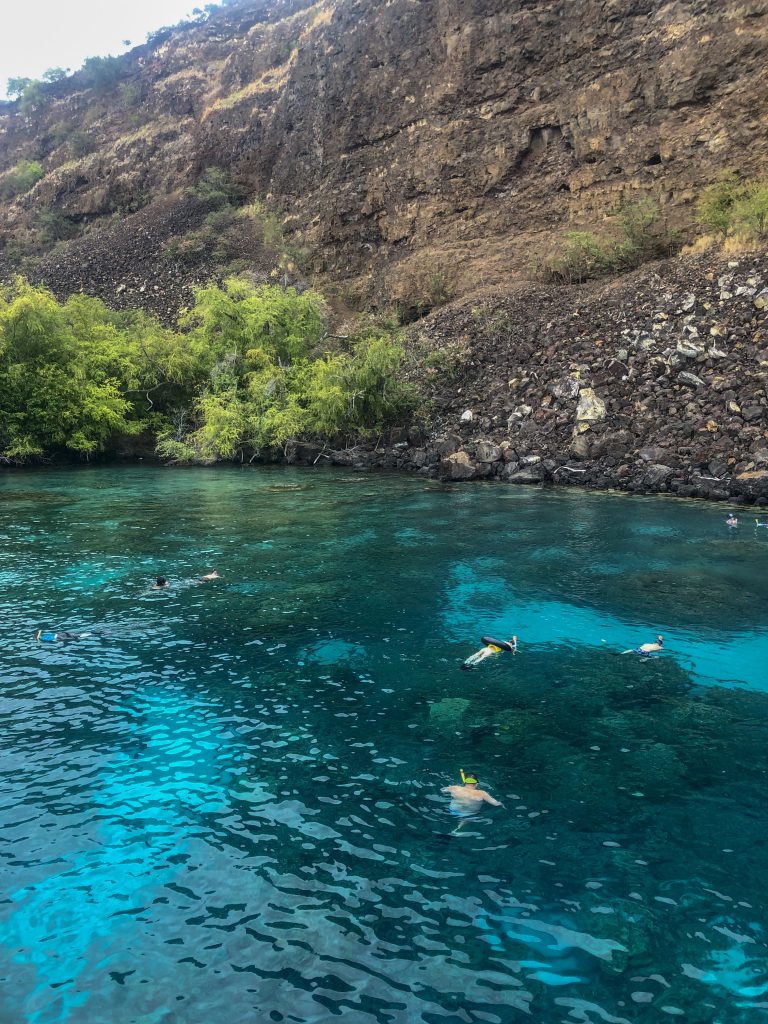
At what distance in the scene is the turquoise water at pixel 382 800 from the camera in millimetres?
3910

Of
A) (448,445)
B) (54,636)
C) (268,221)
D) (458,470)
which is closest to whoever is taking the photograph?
(54,636)

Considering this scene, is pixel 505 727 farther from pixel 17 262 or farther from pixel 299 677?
pixel 17 262

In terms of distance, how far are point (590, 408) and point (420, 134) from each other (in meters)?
33.2

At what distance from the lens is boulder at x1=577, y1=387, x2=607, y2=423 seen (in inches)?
959

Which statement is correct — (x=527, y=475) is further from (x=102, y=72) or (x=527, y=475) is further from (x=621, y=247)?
(x=102, y=72)

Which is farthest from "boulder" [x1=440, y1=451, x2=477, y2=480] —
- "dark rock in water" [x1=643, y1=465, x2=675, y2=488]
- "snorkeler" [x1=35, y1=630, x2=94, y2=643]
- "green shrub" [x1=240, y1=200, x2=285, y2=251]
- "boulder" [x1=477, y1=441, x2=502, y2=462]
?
"green shrub" [x1=240, y1=200, x2=285, y2=251]

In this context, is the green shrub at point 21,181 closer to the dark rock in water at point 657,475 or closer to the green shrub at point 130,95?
the green shrub at point 130,95

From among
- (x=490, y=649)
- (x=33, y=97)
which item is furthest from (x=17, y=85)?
(x=490, y=649)

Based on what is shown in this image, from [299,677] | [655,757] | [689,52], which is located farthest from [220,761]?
[689,52]

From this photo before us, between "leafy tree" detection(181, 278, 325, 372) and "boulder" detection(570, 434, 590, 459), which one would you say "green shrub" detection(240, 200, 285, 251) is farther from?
"boulder" detection(570, 434, 590, 459)

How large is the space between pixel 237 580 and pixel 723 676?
8.32m

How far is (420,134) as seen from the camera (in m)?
47.7

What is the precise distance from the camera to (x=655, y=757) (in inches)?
248

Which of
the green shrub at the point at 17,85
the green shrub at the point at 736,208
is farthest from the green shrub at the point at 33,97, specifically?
the green shrub at the point at 736,208
